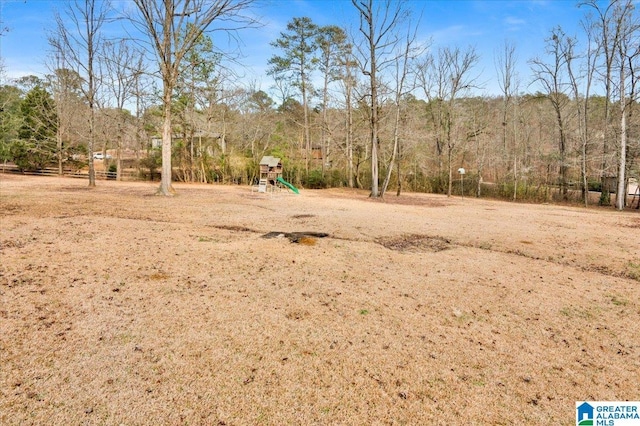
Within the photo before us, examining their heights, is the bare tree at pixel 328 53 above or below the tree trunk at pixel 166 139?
above

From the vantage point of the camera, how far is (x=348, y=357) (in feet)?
7.78

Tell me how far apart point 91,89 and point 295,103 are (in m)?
17.0

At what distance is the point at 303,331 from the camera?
2721 millimetres

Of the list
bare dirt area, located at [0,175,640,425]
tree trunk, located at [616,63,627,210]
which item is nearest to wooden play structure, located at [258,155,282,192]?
bare dirt area, located at [0,175,640,425]

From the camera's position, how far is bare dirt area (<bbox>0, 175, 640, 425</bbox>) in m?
1.89

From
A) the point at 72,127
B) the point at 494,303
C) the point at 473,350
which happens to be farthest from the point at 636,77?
the point at 72,127

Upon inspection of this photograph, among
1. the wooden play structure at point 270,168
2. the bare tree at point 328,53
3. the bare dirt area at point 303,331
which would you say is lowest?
the bare dirt area at point 303,331

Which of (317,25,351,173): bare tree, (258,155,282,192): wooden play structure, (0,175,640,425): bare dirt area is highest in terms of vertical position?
(317,25,351,173): bare tree

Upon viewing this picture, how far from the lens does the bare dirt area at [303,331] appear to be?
6.19ft

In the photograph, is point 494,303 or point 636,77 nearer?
point 494,303

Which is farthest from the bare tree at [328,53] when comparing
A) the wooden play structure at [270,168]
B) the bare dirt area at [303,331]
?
the bare dirt area at [303,331]

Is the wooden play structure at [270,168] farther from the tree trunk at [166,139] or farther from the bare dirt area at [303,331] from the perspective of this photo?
the bare dirt area at [303,331]

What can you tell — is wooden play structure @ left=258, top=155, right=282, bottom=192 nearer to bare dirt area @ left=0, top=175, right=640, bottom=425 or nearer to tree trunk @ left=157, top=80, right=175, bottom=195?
tree trunk @ left=157, top=80, right=175, bottom=195

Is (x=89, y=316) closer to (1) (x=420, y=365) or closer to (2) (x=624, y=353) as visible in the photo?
(1) (x=420, y=365)
